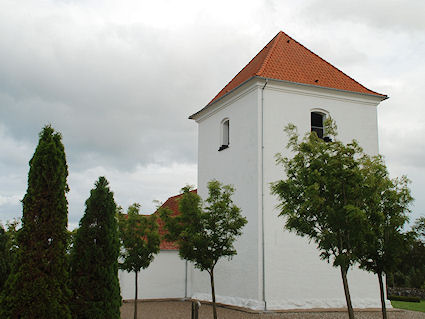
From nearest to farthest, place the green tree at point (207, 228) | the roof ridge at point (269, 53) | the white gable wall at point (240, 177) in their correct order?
the green tree at point (207, 228) < the white gable wall at point (240, 177) < the roof ridge at point (269, 53)

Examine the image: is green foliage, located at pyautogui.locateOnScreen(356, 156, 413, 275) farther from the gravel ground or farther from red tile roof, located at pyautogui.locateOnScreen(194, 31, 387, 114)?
red tile roof, located at pyautogui.locateOnScreen(194, 31, 387, 114)

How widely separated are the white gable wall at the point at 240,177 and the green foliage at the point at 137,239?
13.7 feet

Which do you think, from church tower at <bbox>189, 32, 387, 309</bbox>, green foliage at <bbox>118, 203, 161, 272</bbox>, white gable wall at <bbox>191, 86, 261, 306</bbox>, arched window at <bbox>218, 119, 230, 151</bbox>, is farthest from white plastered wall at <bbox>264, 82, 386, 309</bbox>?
green foliage at <bbox>118, 203, 161, 272</bbox>

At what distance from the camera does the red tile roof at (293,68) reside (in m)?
20.6

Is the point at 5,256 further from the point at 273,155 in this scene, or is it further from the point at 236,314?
the point at 273,155

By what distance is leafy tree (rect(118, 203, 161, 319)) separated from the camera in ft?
54.0

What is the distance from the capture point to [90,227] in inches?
468

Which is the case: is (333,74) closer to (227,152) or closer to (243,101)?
(243,101)

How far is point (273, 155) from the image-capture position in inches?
755

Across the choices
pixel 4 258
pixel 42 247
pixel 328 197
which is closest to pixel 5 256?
pixel 4 258

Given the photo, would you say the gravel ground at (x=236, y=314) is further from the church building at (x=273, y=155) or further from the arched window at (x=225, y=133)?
the arched window at (x=225, y=133)

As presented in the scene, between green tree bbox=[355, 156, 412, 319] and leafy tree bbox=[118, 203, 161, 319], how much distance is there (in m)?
7.41

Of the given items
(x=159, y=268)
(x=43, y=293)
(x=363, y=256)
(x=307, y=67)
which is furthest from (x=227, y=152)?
(x=43, y=293)

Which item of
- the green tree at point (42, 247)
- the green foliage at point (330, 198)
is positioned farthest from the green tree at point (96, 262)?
the green foliage at point (330, 198)
